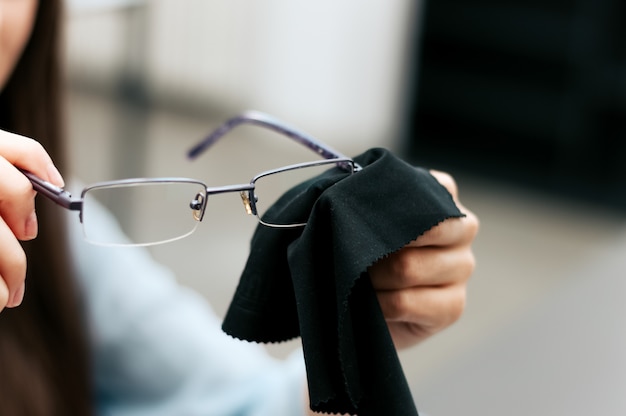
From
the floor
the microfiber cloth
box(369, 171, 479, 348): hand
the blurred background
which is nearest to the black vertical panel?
the blurred background

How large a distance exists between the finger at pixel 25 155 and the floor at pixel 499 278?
92 centimetres

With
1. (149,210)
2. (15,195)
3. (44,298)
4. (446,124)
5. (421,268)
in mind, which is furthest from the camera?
(446,124)

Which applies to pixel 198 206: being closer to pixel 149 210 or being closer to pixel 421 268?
pixel 421 268

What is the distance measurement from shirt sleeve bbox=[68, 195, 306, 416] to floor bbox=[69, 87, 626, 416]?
0.51 metres

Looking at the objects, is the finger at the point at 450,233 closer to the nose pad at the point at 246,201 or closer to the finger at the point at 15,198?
the nose pad at the point at 246,201

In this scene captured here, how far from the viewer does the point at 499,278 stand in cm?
236

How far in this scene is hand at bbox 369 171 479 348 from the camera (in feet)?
1.76

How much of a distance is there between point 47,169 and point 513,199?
2.55 m

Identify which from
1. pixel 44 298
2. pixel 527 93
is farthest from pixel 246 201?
pixel 527 93

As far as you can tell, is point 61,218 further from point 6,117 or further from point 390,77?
point 390,77

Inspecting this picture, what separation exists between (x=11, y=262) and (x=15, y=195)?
0.13ft

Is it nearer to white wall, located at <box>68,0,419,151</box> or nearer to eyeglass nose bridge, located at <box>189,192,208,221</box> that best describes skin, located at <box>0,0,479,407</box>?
eyeglass nose bridge, located at <box>189,192,208,221</box>

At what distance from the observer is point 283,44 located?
129 inches

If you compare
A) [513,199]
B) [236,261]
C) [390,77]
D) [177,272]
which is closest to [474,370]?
[236,261]
